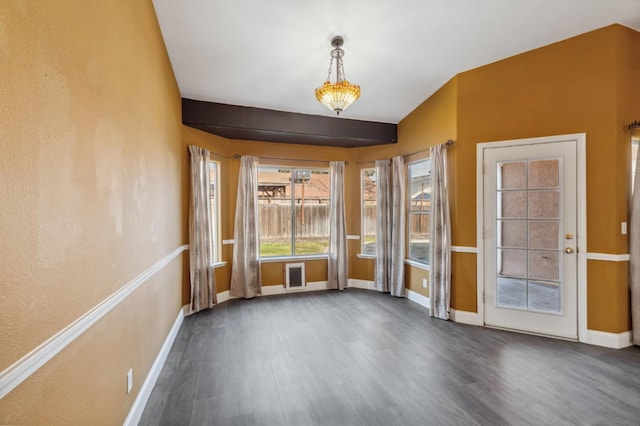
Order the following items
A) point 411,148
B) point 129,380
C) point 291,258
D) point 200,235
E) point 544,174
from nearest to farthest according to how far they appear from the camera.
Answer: point 129,380, point 544,174, point 200,235, point 411,148, point 291,258

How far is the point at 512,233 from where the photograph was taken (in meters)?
3.35

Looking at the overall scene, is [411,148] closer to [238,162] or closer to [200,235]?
[238,162]

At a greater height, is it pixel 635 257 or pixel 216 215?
pixel 216 215

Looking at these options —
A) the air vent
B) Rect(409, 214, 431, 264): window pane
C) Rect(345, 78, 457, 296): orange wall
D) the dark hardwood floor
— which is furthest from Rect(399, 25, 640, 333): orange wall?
the air vent

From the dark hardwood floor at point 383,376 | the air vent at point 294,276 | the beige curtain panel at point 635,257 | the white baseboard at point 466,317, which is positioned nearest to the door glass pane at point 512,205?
the beige curtain panel at point 635,257

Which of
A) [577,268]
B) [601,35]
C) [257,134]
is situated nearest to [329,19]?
[257,134]

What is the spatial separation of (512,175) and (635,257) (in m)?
1.37

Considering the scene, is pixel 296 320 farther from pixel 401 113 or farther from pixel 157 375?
pixel 401 113

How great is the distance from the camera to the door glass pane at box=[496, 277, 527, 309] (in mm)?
3295

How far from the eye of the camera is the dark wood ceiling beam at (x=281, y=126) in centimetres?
394

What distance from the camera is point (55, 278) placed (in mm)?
1049

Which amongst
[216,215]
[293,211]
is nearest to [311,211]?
[293,211]

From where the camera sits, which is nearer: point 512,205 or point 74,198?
point 74,198

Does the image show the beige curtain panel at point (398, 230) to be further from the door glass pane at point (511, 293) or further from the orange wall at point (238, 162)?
the door glass pane at point (511, 293)
